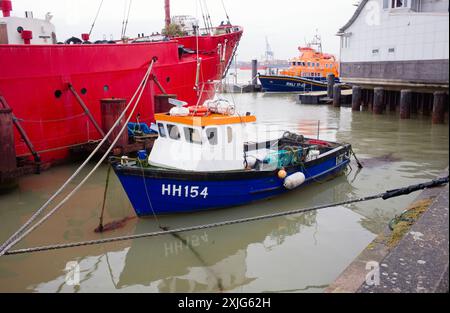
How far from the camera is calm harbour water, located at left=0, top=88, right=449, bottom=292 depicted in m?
6.07

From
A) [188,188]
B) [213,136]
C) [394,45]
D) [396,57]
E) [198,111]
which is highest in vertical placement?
[394,45]

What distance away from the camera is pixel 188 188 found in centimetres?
800

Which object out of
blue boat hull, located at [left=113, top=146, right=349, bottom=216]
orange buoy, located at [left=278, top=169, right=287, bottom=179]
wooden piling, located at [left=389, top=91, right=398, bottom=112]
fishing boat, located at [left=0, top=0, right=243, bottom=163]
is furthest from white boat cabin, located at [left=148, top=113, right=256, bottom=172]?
wooden piling, located at [left=389, top=91, right=398, bottom=112]

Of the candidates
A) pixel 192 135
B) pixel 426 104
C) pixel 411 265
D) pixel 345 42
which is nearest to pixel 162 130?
pixel 192 135

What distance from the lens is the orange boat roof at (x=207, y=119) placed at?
822 cm

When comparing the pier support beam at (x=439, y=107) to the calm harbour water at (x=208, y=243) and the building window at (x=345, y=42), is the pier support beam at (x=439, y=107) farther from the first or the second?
the calm harbour water at (x=208, y=243)

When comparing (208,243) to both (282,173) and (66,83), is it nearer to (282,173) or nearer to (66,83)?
(282,173)

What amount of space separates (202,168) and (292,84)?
40087mm

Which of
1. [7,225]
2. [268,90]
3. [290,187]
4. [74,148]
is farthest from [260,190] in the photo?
[268,90]

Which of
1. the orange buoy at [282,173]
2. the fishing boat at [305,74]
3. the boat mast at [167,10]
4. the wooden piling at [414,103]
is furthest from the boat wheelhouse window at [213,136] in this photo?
the fishing boat at [305,74]
